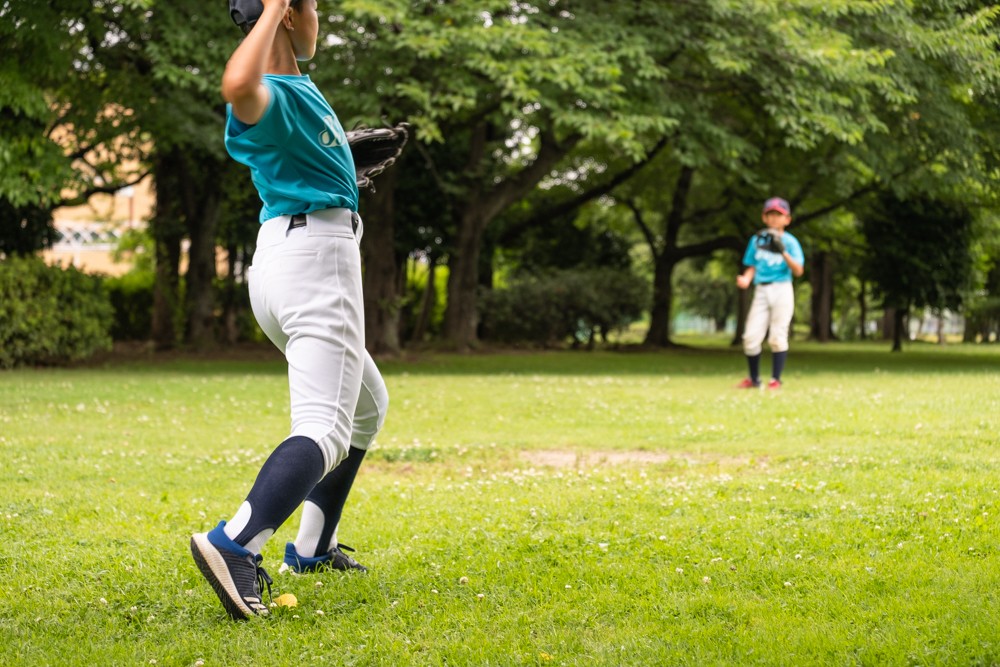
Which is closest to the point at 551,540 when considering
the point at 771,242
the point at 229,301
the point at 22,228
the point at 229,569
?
the point at 229,569

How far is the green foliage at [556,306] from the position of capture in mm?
28906

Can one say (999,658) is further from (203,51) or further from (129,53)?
(129,53)

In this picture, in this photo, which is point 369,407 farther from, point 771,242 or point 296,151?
point 771,242

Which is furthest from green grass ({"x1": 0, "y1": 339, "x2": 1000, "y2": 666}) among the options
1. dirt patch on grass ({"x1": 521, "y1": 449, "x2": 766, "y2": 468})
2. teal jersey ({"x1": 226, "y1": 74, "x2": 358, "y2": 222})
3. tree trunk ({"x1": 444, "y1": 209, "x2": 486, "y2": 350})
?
tree trunk ({"x1": 444, "y1": 209, "x2": 486, "y2": 350})

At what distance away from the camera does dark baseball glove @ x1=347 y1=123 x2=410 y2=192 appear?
4.55 m

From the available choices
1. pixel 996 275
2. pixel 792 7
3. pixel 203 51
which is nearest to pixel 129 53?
pixel 203 51

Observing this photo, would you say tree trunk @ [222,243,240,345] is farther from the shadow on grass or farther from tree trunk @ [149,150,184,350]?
tree trunk @ [149,150,184,350]

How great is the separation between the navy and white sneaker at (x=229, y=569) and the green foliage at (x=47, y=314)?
52.2 ft

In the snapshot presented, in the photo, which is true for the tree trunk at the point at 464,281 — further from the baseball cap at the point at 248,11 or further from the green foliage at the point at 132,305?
the baseball cap at the point at 248,11

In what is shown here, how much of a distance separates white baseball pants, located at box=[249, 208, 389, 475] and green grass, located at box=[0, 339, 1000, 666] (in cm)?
75

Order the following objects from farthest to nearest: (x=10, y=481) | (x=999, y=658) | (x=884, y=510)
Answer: (x=10, y=481) < (x=884, y=510) < (x=999, y=658)

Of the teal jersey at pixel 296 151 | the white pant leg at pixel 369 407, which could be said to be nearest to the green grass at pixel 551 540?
the white pant leg at pixel 369 407

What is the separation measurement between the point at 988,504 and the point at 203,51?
13779 mm

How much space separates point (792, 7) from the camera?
57.2ft
